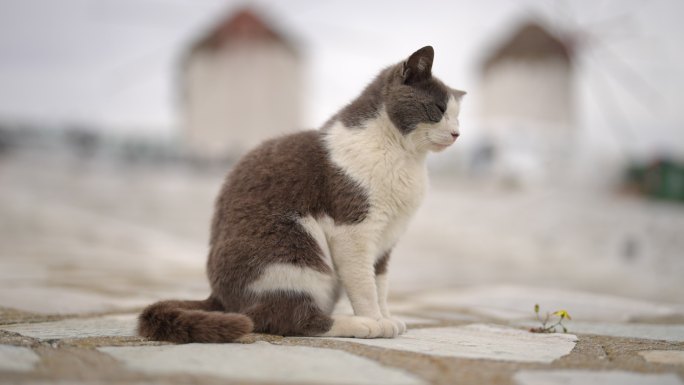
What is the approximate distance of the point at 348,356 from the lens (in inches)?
83.1

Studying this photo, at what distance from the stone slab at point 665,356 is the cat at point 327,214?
98cm

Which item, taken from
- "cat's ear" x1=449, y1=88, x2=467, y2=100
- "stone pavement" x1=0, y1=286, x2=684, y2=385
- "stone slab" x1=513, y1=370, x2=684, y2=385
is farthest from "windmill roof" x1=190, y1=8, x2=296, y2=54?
"stone slab" x1=513, y1=370, x2=684, y2=385

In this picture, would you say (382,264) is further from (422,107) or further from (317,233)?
(422,107)

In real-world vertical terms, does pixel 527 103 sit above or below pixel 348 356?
above

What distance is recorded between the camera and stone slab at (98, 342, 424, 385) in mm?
1803

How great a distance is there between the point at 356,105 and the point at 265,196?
0.70m

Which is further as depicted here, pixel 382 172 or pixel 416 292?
pixel 416 292

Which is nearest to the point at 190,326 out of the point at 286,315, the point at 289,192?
the point at 286,315

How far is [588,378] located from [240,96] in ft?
58.4

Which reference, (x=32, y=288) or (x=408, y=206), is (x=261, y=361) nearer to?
(x=408, y=206)

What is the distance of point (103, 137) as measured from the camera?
21.4m

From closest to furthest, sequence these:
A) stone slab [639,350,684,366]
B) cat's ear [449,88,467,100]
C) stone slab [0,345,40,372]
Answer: stone slab [0,345,40,372] < stone slab [639,350,684,366] < cat's ear [449,88,467,100]

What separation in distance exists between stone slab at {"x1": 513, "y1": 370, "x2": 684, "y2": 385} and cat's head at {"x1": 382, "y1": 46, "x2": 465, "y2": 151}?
4.19ft

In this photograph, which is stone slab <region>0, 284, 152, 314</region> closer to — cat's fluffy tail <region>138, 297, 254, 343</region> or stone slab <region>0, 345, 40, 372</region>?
cat's fluffy tail <region>138, 297, 254, 343</region>
